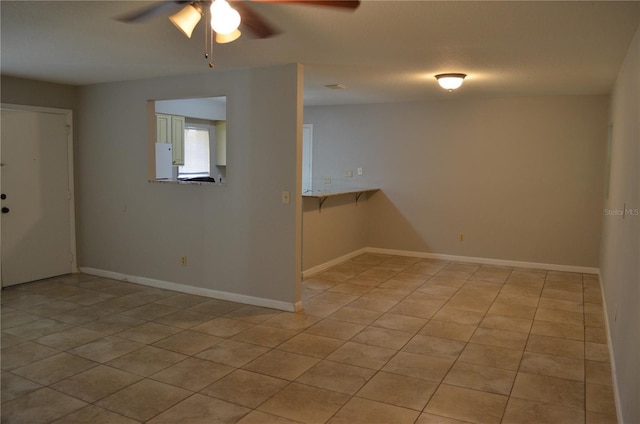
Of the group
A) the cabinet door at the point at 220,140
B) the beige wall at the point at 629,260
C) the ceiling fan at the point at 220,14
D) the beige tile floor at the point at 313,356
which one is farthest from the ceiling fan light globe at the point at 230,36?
the cabinet door at the point at 220,140

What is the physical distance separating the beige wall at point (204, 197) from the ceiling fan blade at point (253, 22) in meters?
1.35

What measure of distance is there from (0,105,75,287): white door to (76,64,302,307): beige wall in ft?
0.64

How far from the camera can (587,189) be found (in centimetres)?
600

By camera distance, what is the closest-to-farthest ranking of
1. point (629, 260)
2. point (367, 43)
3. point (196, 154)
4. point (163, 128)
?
point (629, 260), point (367, 43), point (163, 128), point (196, 154)

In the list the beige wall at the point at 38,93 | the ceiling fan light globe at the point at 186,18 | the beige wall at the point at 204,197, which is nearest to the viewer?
the ceiling fan light globe at the point at 186,18

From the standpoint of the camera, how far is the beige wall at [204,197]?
14.4 ft

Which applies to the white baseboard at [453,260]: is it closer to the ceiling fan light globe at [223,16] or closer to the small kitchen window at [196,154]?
the small kitchen window at [196,154]

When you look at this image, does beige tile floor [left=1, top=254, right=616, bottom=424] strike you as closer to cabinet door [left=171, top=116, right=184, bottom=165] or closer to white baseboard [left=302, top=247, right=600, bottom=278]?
white baseboard [left=302, top=247, right=600, bottom=278]

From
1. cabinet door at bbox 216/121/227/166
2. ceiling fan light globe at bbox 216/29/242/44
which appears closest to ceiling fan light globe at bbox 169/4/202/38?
ceiling fan light globe at bbox 216/29/242/44

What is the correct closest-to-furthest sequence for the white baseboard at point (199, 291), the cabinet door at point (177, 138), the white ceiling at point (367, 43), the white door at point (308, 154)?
1. the white ceiling at point (367, 43)
2. the white baseboard at point (199, 291)
3. the cabinet door at point (177, 138)
4. the white door at point (308, 154)

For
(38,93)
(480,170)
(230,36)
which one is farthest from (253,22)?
(480,170)

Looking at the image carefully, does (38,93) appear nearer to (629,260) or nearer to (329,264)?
(329,264)

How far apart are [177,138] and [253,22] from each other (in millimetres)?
4429

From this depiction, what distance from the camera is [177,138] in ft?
22.3
